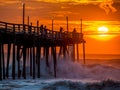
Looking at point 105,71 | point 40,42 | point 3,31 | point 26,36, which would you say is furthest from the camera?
point 105,71

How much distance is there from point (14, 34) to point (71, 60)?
84.4 feet

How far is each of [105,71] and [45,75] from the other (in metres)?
13.4

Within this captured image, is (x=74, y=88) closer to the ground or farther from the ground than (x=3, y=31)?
closer to the ground

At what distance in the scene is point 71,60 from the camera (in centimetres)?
6900

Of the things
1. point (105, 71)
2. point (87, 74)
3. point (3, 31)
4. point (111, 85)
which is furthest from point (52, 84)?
point (105, 71)

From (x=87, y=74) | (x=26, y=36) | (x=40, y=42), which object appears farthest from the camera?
(x=87, y=74)

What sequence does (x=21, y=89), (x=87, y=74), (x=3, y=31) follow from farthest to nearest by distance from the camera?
(x=87, y=74) < (x=3, y=31) < (x=21, y=89)

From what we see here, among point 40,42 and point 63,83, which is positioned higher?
point 40,42

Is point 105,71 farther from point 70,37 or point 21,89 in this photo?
point 21,89

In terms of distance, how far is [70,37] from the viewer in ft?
204

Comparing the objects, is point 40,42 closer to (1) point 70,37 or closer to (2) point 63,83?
(1) point 70,37

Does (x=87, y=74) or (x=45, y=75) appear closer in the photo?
(x=45, y=75)

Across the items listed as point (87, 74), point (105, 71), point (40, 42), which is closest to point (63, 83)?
point (40, 42)

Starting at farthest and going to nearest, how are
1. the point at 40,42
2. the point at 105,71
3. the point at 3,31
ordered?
the point at 105,71
the point at 40,42
the point at 3,31
